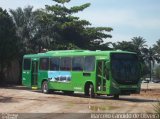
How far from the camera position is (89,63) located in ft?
88.2

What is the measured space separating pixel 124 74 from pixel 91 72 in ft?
6.95

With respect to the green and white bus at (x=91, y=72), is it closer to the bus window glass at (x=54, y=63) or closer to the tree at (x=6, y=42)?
the bus window glass at (x=54, y=63)

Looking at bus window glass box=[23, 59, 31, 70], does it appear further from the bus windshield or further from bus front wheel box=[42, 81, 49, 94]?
the bus windshield

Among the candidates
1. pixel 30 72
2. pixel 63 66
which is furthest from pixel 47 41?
pixel 63 66

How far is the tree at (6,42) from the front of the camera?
45.6 meters

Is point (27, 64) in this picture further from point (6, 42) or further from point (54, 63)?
point (6, 42)

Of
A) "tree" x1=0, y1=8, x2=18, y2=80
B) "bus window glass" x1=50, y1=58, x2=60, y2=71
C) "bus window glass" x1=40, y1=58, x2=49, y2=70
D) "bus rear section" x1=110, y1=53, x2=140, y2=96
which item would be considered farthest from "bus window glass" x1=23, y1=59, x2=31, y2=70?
"tree" x1=0, y1=8, x2=18, y2=80

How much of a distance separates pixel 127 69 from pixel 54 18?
33.5 m

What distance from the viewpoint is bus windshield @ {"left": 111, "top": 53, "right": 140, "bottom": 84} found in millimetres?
25266

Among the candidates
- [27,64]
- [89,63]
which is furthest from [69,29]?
[89,63]

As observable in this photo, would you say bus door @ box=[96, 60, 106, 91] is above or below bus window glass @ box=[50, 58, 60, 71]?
below

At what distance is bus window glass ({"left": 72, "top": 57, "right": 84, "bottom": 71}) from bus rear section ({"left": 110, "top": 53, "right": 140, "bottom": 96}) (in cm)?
283

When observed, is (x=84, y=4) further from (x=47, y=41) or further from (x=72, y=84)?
(x=72, y=84)

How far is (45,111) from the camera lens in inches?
705
